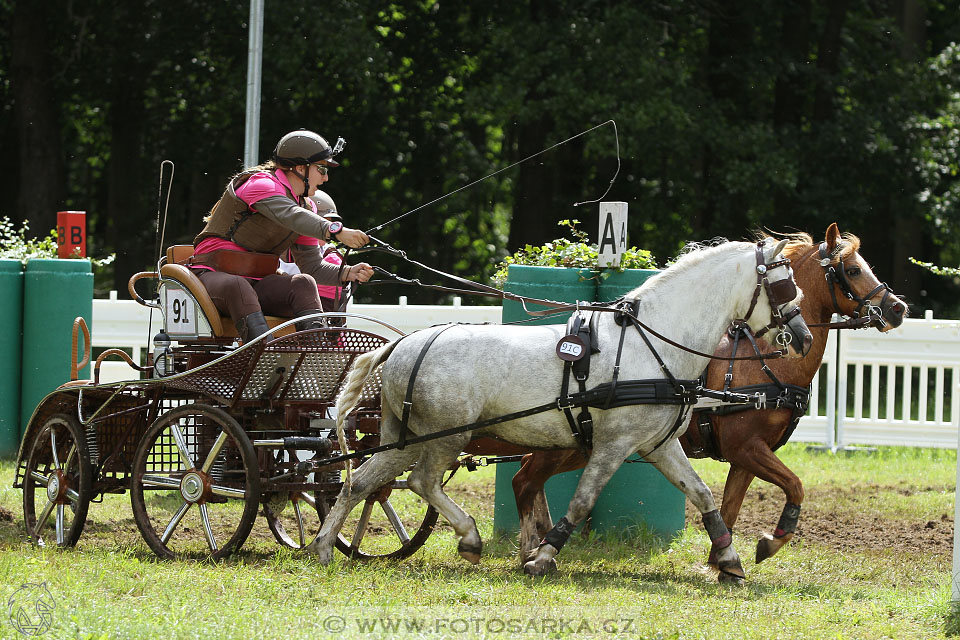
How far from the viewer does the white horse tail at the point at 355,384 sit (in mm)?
5980

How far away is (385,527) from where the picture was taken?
7.97 m

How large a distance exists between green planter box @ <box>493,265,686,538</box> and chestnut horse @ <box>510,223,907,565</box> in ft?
1.42

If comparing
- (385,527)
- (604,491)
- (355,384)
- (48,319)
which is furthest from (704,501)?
(48,319)

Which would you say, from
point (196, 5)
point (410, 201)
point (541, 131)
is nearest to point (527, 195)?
point (541, 131)

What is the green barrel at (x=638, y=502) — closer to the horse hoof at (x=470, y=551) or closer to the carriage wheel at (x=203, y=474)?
the horse hoof at (x=470, y=551)

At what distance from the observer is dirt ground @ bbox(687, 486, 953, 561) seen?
7.70 meters

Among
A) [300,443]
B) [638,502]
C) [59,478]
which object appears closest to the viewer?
[300,443]

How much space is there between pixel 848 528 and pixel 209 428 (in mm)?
4406

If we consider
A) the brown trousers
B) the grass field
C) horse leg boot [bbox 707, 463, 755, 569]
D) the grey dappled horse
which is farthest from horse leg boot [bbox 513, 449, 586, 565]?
the brown trousers

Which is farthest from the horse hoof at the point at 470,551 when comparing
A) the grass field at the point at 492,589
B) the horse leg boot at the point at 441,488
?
the grass field at the point at 492,589

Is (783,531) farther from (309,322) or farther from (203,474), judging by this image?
(203,474)

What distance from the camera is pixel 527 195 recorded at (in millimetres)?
20219

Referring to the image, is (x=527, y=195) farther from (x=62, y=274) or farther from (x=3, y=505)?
(x=3, y=505)

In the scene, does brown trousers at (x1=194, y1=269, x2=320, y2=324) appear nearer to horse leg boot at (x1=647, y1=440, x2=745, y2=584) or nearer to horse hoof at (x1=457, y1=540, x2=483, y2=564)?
horse hoof at (x1=457, y1=540, x2=483, y2=564)
